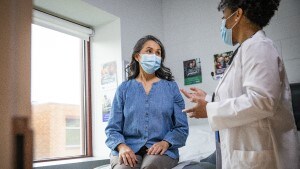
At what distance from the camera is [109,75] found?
257 centimetres

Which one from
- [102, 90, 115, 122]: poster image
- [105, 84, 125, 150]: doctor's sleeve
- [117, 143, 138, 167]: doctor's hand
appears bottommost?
[117, 143, 138, 167]: doctor's hand

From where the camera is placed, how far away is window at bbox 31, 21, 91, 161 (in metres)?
2.25

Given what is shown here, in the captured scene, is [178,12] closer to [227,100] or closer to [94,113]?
[94,113]

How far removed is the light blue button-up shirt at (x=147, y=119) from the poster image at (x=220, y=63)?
3.22 ft

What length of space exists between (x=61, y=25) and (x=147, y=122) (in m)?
1.34

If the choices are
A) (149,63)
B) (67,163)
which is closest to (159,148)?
(149,63)

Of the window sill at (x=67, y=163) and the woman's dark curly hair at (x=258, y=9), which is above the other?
the woman's dark curly hair at (x=258, y=9)

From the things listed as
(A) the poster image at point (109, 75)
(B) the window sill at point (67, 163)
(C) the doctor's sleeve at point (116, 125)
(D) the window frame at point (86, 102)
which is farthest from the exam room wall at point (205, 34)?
(C) the doctor's sleeve at point (116, 125)

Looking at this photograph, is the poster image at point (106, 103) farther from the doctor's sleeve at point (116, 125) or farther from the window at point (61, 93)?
the doctor's sleeve at point (116, 125)

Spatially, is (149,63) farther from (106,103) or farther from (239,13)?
(106,103)

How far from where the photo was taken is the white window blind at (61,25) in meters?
2.22

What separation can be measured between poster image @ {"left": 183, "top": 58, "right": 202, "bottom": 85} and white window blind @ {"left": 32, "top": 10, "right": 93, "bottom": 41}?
98 cm

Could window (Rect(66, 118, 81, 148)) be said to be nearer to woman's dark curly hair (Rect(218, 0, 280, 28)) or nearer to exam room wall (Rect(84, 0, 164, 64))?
exam room wall (Rect(84, 0, 164, 64))

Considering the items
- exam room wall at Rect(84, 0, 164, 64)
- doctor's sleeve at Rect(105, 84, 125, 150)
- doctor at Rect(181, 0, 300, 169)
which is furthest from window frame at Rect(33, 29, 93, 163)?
doctor at Rect(181, 0, 300, 169)
